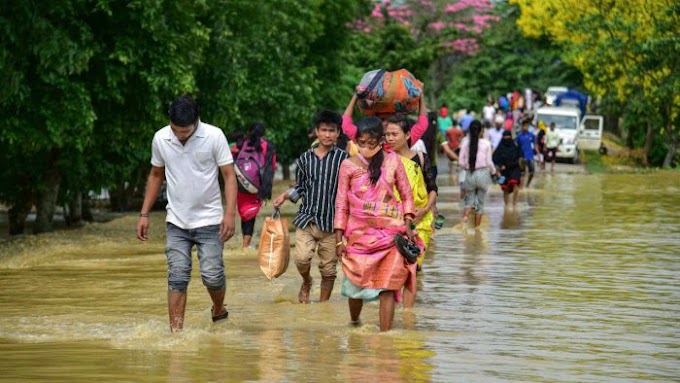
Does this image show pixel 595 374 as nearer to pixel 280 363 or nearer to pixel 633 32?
pixel 280 363

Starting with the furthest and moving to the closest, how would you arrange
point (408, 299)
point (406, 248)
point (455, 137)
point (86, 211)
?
point (455, 137) < point (86, 211) < point (408, 299) < point (406, 248)

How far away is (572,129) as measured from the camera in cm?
5306

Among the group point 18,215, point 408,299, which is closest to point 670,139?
point 18,215

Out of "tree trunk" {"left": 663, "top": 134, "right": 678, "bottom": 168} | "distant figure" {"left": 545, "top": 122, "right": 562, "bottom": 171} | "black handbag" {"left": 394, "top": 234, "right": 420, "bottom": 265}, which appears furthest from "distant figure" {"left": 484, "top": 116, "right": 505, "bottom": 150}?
"black handbag" {"left": 394, "top": 234, "right": 420, "bottom": 265}

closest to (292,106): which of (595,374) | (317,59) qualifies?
(317,59)

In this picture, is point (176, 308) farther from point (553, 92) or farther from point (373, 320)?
point (553, 92)

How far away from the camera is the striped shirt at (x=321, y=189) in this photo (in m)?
12.7

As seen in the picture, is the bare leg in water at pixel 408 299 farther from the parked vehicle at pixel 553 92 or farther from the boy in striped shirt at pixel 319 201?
the parked vehicle at pixel 553 92

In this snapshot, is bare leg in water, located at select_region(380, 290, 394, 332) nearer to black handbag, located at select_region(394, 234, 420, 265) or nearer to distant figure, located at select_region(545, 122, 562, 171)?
black handbag, located at select_region(394, 234, 420, 265)

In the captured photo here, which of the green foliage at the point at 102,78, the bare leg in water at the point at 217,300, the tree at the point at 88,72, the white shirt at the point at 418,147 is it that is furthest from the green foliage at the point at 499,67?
the bare leg in water at the point at 217,300

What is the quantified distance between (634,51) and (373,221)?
32821mm

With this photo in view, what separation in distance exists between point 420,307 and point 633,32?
31.7 m

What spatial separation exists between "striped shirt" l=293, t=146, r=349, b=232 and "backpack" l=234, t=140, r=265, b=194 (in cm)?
534

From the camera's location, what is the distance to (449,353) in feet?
33.3
